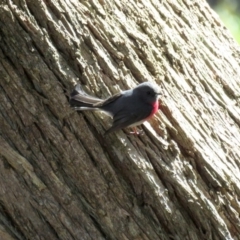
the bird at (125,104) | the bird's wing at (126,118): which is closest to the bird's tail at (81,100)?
the bird at (125,104)

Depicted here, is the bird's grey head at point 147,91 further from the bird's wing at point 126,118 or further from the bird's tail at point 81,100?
the bird's tail at point 81,100

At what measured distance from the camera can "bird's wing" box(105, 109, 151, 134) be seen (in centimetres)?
383

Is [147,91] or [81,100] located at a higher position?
[81,100]

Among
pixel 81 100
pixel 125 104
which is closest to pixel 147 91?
pixel 125 104

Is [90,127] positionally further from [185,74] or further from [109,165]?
[185,74]

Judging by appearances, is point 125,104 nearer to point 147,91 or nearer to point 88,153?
point 147,91

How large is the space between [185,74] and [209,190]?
0.88 meters

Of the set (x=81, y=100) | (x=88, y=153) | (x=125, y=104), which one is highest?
(x=81, y=100)

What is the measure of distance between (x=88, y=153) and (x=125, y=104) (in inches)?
15.4

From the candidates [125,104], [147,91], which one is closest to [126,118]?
[125,104]

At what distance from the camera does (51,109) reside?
12.7 feet

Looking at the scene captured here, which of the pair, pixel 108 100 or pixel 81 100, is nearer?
pixel 81 100

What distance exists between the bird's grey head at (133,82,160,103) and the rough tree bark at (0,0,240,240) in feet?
0.47

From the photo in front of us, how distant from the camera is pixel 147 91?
3.93 metres
